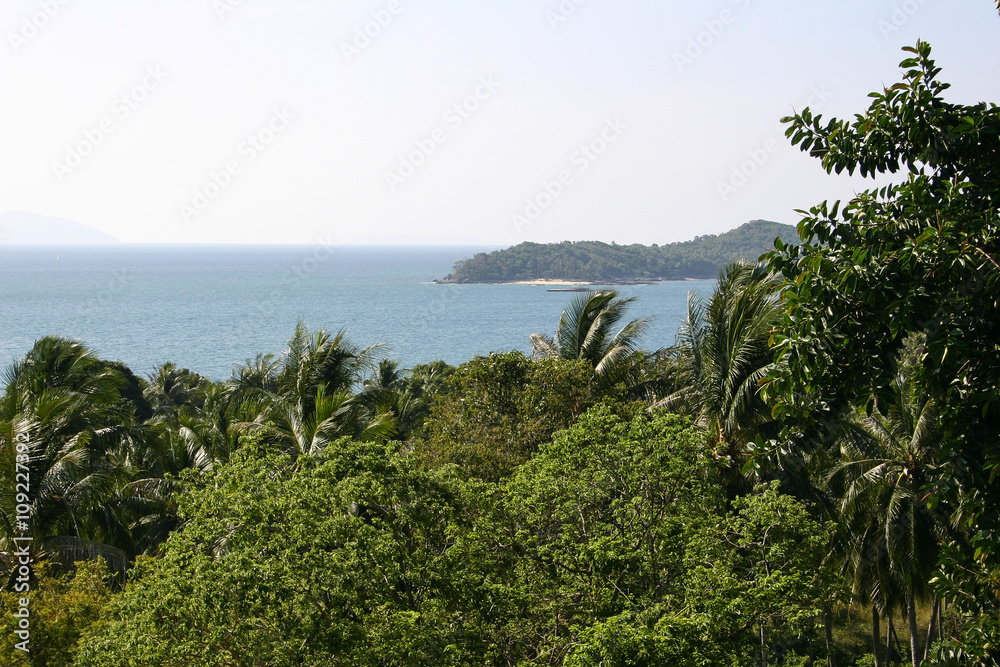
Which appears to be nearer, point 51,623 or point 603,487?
point 603,487

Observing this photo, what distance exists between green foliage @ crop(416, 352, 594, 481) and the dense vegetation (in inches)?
2.5

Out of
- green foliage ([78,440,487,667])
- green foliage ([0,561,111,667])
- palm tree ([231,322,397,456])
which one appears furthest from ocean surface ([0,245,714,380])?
green foliage ([78,440,487,667])

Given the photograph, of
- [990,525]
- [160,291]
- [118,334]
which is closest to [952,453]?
[990,525]

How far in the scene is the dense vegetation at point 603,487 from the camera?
5.12 metres

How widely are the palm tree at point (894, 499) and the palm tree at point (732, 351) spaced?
1.81m

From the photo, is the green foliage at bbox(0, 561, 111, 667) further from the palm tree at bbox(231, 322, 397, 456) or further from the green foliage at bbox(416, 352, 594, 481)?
the green foliage at bbox(416, 352, 594, 481)

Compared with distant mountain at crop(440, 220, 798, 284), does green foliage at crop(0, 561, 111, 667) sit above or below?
below

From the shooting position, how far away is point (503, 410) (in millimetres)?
17406

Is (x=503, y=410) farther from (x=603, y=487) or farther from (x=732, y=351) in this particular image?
(x=603, y=487)

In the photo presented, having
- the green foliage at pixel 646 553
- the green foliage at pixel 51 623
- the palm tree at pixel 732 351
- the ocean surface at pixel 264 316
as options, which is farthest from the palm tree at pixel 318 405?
the ocean surface at pixel 264 316

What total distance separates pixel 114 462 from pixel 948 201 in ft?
58.8

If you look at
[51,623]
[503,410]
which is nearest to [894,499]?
[503,410]

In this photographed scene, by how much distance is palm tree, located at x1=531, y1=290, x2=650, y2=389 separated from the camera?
19719 mm

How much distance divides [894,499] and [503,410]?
7.94 metres
